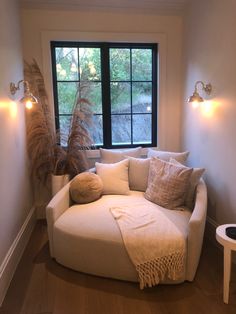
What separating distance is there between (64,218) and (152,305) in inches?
41.4

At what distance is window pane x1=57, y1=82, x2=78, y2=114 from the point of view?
137 inches

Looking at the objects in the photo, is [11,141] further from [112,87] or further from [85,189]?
[112,87]

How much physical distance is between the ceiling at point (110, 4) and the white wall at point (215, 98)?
25 cm

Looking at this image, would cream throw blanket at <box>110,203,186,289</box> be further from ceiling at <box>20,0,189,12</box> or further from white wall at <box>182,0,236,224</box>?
ceiling at <box>20,0,189,12</box>

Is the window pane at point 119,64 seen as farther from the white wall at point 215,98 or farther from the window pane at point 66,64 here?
the white wall at point 215,98

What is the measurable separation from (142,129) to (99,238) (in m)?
1.86

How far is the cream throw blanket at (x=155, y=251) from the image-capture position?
211cm

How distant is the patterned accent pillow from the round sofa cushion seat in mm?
111

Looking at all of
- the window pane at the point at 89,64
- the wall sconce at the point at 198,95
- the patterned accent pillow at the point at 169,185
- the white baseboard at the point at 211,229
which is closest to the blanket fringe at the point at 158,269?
the patterned accent pillow at the point at 169,185

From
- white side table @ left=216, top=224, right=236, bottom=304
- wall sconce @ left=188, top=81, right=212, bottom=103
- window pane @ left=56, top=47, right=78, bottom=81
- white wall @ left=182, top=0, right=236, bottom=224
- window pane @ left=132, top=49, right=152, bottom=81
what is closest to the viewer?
white side table @ left=216, top=224, right=236, bottom=304

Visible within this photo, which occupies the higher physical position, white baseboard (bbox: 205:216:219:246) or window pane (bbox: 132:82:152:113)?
window pane (bbox: 132:82:152:113)

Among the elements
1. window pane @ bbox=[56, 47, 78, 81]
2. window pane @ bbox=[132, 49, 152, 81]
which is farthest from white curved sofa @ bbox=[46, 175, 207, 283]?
window pane @ bbox=[132, 49, 152, 81]

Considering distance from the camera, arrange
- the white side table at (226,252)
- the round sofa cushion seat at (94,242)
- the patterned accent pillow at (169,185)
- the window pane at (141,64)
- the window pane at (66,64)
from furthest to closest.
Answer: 1. the window pane at (141,64)
2. the window pane at (66,64)
3. the patterned accent pillow at (169,185)
4. the round sofa cushion seat at (94,242)
5. the white side table at (226,252)

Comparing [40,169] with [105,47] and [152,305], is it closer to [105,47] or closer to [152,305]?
[105,47]
